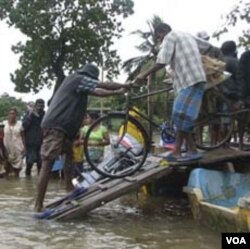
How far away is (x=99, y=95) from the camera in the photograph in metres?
7.50

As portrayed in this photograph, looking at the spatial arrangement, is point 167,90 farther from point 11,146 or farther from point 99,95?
point 11,146

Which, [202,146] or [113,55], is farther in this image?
[113,55]

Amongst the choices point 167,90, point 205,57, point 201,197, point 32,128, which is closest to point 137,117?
point 167,90

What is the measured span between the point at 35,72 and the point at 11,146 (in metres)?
22.9

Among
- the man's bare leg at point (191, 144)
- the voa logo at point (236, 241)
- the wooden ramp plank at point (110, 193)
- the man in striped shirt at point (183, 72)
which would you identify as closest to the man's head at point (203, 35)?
the man in striped shirt at point (183, 72)

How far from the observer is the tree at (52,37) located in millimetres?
35875

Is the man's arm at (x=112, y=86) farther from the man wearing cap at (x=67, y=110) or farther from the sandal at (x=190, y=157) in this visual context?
the sandal at (x=190, y=157)

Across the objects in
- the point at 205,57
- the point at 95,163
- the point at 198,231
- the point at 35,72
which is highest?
the point at 35,72

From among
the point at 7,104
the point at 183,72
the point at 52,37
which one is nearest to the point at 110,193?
the point at 183,72

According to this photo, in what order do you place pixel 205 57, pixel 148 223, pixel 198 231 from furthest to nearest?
pixel 205 57, pixel 148 223, pixel 198 231

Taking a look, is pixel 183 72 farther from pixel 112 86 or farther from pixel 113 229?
pixel 113 229

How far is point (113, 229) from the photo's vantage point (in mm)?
7004

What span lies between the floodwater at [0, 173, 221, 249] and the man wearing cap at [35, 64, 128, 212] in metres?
0.69

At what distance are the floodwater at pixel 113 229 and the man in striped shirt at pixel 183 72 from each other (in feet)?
3.04
